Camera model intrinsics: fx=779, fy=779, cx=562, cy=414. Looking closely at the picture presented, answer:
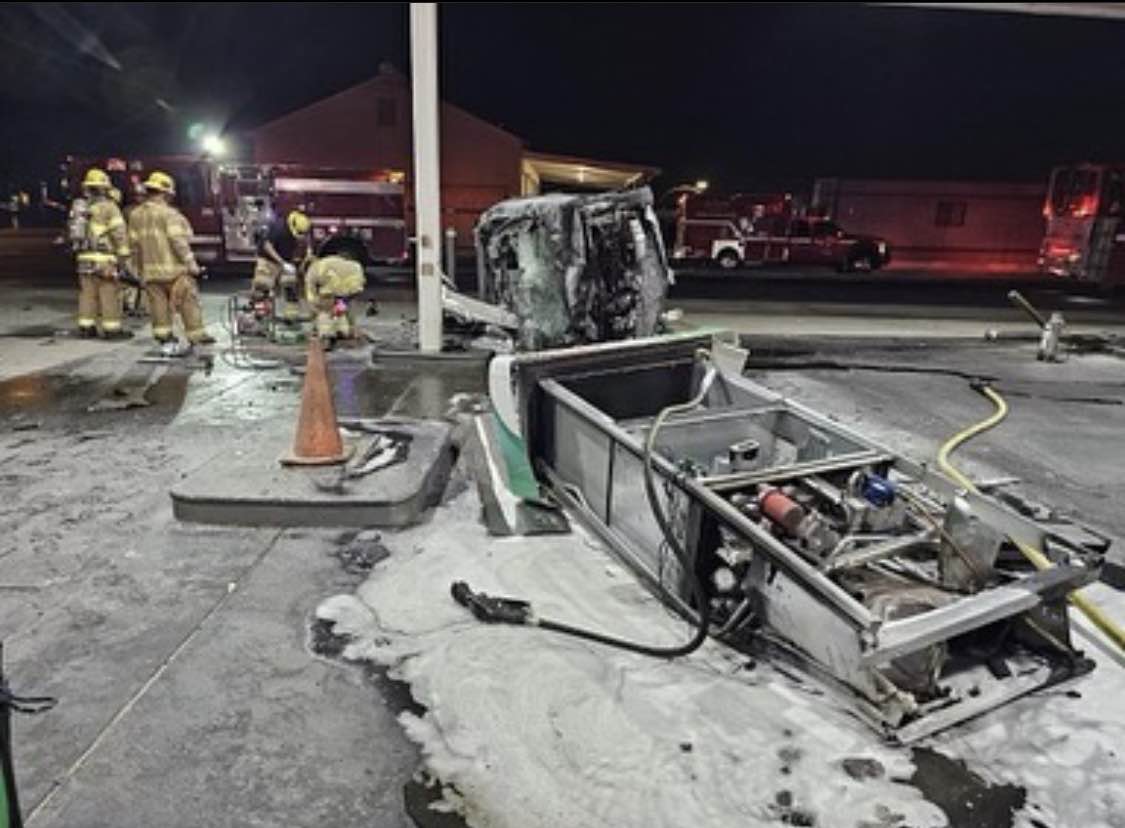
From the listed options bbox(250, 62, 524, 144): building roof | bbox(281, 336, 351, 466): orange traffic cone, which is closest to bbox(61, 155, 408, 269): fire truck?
bbox(250, 62, 524, 144): building roof

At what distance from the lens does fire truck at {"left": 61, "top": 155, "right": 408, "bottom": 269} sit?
15.8 metres

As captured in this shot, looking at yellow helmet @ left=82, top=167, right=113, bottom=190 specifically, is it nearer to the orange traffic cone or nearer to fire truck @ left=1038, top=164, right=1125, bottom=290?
the orange traffic cone

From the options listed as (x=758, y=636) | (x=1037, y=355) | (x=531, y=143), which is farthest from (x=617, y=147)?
(x=758, y=636)

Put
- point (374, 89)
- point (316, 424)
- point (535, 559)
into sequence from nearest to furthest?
point (535, 559) → point (316, 424) → point (374, 89)

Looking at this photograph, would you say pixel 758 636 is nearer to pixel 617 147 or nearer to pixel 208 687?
pixel 208 687

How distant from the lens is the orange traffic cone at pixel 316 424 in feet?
14.8

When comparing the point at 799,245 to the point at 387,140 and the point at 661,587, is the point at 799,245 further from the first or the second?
the point at 661,587

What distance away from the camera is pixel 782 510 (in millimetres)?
2924

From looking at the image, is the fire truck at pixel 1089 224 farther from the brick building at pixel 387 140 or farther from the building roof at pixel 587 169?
the brick building at pixel 387 140

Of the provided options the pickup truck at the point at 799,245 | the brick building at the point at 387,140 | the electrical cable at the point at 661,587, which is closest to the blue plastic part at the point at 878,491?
the electrical cable at the point at 661,587

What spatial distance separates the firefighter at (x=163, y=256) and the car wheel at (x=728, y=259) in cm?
1670

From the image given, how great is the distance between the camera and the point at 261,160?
82.3ft

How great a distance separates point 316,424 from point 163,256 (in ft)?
15.1

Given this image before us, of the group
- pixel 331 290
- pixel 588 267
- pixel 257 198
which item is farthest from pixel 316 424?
pixel 257 198
